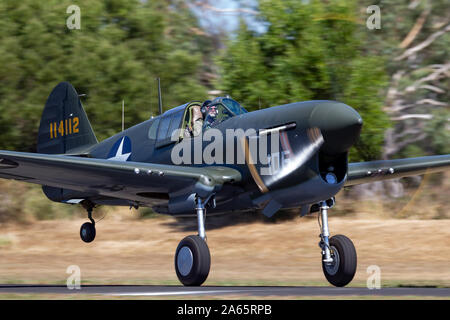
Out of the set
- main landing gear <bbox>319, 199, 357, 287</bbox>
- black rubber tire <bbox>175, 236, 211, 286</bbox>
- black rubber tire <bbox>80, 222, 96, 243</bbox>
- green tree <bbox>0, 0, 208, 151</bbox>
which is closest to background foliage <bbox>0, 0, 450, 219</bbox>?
green tree <bbox>0, 0, 208, 151</bbox>

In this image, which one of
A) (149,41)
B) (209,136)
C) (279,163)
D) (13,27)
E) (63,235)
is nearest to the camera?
(279,163)

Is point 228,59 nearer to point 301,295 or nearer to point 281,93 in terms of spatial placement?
point 281,93

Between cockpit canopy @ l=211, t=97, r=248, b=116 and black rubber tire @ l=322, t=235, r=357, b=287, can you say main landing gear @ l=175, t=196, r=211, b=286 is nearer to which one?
cockpit canopy @ l=211, t=97, r=248, b=116

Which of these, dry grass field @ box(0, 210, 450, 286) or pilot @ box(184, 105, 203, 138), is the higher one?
pilot @ box(184, 105, 203, 138)

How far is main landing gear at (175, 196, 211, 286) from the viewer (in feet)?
32.4

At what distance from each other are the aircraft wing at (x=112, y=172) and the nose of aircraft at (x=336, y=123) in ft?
5.38

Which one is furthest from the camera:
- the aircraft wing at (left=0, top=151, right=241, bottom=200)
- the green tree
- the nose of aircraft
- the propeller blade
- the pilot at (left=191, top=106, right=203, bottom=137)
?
the green tree

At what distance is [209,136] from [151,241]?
11902 millimetres

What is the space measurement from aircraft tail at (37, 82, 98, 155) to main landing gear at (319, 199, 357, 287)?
6.28 metres

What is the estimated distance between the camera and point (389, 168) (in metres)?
11.8

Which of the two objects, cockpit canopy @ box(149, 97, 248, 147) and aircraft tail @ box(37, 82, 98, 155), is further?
aircraft tail @ box(37, 82, 98, 155)

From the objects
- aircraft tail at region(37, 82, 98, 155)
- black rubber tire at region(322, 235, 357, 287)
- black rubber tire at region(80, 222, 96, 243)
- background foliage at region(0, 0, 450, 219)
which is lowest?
black rubber tire at region(322, 235, 357, 287)

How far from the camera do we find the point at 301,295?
853 centimetres

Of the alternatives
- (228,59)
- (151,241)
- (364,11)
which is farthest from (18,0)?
(364,11)
